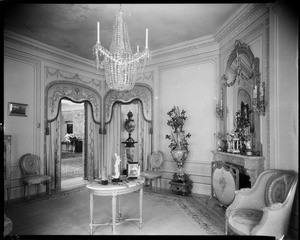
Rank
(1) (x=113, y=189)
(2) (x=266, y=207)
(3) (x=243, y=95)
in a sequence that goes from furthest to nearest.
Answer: (3) (x=243, y=95) < (1) (x=113, y=189) < (2) (x=266, y=207)

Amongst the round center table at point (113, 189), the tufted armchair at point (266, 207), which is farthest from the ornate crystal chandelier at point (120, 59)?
the tufted armchair at point (266, 207)

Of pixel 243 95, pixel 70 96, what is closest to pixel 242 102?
pixel 243 95

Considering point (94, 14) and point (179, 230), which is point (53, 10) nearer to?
point (94, 14)

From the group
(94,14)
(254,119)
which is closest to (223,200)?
(254,119)

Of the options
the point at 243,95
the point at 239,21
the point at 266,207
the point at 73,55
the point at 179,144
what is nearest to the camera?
the point at 266,207

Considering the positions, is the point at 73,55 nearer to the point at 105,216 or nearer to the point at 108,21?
the point at 108,21

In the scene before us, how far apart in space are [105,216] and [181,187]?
1.70 meters

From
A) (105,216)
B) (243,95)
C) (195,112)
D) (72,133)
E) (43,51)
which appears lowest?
(105,216)

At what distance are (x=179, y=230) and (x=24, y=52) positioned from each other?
4.17 metres

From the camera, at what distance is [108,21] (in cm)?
383

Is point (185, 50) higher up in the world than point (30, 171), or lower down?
higher up

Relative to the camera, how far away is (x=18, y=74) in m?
4.36

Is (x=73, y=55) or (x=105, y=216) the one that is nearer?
(x=105, y=216)

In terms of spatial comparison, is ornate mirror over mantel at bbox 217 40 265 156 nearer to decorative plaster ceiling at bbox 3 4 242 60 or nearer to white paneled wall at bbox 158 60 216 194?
white paneled wall at bbox 158 60 216 194
